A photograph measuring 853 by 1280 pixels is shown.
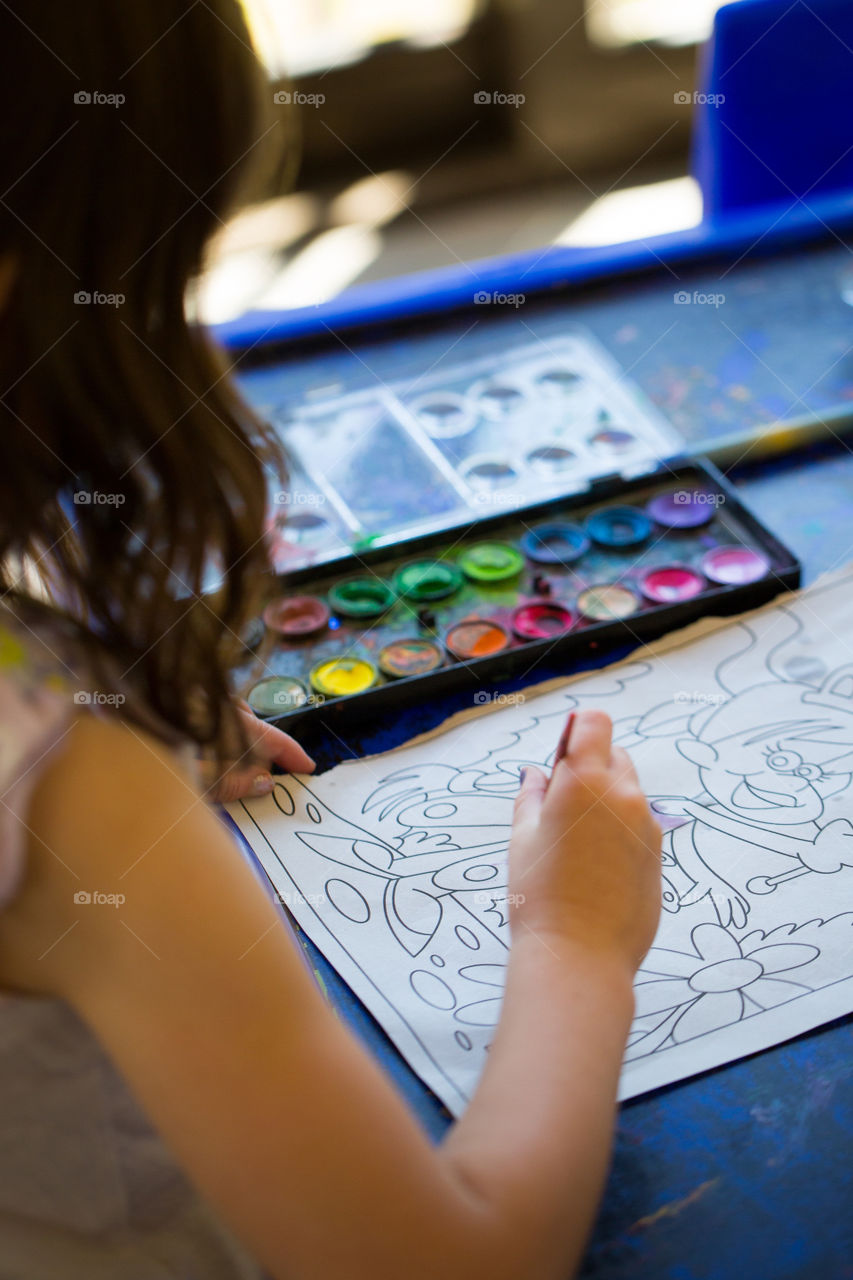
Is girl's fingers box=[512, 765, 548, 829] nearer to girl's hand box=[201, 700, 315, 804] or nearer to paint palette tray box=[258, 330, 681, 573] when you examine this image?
girl's hand box=[201, 700, 315, 804]

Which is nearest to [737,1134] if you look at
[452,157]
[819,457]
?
[819,457]

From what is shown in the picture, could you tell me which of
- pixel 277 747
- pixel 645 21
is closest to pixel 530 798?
pixel 277 747

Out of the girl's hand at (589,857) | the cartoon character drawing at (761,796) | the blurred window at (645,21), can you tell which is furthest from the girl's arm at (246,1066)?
the blurred window at (645,21)

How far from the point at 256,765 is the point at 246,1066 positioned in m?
0.34

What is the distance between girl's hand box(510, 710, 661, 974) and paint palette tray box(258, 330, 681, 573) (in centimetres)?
37

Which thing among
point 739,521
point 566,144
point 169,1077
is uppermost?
point 566,144

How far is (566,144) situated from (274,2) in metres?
0.75

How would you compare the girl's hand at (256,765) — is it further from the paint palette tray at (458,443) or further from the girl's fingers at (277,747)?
the paint palette tray at (458,443)

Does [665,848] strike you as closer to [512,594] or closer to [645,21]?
[512,594]

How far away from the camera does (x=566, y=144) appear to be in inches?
113

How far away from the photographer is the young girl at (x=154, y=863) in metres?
0.47

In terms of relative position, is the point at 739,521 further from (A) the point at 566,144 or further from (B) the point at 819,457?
(A) the point at 566,144

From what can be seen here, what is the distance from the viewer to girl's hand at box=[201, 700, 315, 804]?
787 millimetres

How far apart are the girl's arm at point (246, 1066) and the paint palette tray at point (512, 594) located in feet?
1.15
